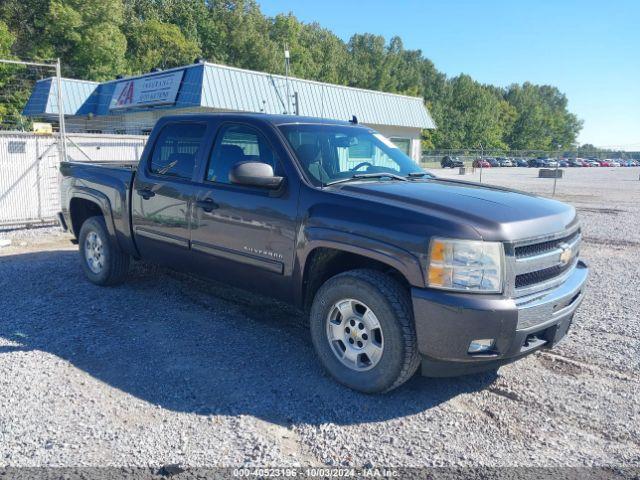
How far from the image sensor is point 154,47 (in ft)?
160

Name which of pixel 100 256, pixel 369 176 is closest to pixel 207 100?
pixel 100 256

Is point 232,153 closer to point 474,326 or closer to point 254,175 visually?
point 254,175

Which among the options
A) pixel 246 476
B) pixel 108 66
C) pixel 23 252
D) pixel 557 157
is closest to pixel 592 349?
pixel 246 476

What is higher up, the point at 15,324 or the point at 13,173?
the point at 13,173

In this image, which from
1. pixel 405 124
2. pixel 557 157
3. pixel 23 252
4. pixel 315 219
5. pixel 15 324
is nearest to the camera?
pixel 315 219

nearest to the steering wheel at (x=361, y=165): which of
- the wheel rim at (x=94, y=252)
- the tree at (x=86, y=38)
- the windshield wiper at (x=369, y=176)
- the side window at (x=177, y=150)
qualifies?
the windshield wiper at (x=369, y=176)

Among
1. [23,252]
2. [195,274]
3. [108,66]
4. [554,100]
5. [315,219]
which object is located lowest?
[23,252]

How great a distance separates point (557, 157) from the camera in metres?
85.1

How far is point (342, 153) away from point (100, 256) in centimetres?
323

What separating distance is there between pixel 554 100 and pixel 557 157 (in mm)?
55508

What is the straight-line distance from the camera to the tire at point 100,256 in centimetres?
599

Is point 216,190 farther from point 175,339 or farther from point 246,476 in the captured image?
point 246,476

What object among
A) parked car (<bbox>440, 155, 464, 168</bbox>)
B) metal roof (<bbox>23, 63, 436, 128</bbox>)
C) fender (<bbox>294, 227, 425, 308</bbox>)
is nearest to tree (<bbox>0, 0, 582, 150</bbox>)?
metal roof (<bbox>23, 63, 436, 128</bbox>)

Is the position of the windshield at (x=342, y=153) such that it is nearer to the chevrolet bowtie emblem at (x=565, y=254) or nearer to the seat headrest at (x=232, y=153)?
the seat headrest at (x=232, y=153)
